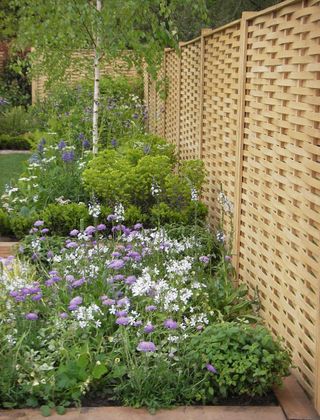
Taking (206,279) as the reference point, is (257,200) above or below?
above

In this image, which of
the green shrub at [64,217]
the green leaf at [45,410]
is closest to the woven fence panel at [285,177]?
the green leaf at [45,410]

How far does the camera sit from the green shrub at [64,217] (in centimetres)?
628

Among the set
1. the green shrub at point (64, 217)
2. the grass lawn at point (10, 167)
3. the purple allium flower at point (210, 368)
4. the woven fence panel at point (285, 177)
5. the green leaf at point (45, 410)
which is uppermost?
the woven fence panel at point (285, 177)

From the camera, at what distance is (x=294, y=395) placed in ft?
11.6

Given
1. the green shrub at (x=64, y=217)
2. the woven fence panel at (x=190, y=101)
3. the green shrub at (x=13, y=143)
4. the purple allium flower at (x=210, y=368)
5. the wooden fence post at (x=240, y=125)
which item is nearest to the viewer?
the purple allium flower at (x=210, y=368)

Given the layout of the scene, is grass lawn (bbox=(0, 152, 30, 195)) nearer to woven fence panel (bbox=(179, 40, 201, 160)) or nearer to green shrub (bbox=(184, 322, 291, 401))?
woven fence panel (bbox=(179, 40, 201, 160))

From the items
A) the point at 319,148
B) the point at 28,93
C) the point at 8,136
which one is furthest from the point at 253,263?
the point at 28,93

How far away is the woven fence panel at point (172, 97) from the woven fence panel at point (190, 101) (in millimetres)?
290

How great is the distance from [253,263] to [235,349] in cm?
127

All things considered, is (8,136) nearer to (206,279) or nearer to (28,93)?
(28,93)

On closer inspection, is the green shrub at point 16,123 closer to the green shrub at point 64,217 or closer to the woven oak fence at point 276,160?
the green shrub at point 64,217

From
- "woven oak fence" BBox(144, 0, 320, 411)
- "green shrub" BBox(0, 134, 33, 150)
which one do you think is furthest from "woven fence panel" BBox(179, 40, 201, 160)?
"green shrub" BBox(0, 134, 33, 150)

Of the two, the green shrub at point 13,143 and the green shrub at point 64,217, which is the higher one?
the green shrub at point 64,217

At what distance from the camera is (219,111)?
6.07 meters
